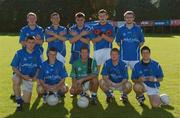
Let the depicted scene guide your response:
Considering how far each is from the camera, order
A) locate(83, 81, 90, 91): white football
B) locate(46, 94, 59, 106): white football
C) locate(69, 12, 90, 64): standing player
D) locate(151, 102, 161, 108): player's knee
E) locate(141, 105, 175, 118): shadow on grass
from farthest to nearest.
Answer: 1. locate(69, 12, 90, 64): standing player
2. locate(83, 81, 90, 91): white football
3. locate(46, 94, 59, 106): white football
4. locate(151, 102, 161, 108): player's knee
5. locate(141, 105, 175, 118): shadow on grass

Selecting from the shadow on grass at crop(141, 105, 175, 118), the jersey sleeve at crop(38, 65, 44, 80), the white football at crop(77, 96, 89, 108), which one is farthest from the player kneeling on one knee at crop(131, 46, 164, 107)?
the jersey sleeve at crop(38, 65, 44, 80)

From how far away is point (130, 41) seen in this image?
9.89 m

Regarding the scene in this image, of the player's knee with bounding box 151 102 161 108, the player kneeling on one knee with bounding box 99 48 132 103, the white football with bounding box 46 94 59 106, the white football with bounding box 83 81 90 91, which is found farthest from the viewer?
the white football with bounding box 83 81 90 91

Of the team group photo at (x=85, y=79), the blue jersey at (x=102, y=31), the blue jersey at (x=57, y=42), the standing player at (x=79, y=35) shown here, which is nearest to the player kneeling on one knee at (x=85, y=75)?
the team group photo at (x=85, y=79)

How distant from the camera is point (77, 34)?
970cm

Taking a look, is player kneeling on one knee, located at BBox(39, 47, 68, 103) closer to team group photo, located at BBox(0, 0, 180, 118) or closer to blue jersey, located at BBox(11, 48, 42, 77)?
team group photo, located at BBox(0, 0, 180, 118)

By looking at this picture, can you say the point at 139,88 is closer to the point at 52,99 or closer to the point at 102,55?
the point at 52,99

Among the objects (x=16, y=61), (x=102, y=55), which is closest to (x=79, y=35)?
(x=102, y=55)

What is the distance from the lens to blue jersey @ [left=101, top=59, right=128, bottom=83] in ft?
29.2

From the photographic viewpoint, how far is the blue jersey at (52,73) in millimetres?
8688

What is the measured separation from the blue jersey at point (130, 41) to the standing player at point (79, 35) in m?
0.81

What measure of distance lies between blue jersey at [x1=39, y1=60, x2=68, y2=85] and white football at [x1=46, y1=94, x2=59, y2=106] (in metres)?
0.31

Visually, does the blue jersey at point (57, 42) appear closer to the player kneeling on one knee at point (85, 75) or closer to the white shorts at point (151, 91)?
the player kneeling on one knee at point (85, 75)

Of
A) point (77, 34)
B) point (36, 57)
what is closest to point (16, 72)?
point (36, 57)
